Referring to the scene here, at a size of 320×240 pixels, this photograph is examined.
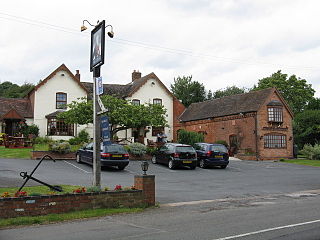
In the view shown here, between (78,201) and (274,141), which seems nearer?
(78,201)

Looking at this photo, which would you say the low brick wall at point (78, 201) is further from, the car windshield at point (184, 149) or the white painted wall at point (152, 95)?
the white painted wall at point (152, 95)

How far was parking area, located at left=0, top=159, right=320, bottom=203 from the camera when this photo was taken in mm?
14234

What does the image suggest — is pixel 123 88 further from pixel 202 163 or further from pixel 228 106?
pixel 202 163

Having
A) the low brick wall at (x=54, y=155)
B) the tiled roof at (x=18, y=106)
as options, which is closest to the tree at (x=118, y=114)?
the low brick wall at (x=54, y=155)

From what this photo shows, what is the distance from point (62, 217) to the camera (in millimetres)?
9289

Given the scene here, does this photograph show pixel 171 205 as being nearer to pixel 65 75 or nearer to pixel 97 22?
pixel 97 22

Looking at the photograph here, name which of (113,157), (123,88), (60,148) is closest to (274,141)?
(123,88)

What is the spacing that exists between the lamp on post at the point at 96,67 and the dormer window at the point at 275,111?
2727cm

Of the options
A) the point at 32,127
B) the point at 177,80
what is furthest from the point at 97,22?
the point at 177,80

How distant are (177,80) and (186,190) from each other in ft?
180

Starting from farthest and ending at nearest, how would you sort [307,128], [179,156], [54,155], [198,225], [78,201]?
[307,128]
[54,155]
[179,156]
[78,201]
[198,225]

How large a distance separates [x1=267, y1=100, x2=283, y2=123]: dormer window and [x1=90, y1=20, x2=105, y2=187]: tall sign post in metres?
27.3

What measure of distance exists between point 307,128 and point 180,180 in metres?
29.6

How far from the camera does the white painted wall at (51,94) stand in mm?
37156
